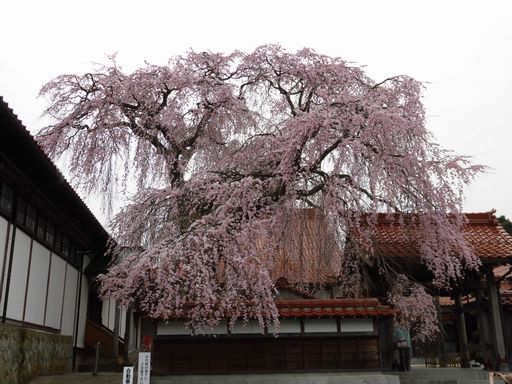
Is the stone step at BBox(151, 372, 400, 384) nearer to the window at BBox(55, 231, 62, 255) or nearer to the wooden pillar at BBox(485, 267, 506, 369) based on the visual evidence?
the wooden pillar at BBox(485, 267, 506, 369)

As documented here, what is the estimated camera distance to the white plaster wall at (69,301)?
14.6m

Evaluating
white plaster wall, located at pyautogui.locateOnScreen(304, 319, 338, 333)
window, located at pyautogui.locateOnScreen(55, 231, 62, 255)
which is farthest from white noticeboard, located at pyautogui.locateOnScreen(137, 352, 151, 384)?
window, located at pyautogui.locateOnScreen(55, 231, 62, 255)

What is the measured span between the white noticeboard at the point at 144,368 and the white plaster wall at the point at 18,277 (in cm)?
325

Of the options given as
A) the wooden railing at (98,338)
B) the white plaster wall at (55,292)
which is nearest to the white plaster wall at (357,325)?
the white plaster wall at (55,292)

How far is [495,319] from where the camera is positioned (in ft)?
43.0

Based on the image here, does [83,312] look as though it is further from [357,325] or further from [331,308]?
[357,325]

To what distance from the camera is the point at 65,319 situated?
14609mm

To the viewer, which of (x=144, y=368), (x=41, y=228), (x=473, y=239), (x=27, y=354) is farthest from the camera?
(x=473, y=239)

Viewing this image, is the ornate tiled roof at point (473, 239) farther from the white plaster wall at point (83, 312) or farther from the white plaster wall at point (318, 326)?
the white plaster wall at point (83, 312)

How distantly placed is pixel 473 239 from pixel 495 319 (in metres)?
2.22

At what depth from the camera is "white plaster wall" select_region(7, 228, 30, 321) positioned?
10.5 meters

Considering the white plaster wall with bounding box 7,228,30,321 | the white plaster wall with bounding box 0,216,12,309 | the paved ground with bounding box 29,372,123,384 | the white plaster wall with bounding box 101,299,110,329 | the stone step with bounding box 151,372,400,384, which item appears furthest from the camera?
the white plaster wall with bounding box 101,299,110,329

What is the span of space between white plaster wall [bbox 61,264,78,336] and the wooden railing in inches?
57.8

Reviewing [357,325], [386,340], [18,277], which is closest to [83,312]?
[18,277]
